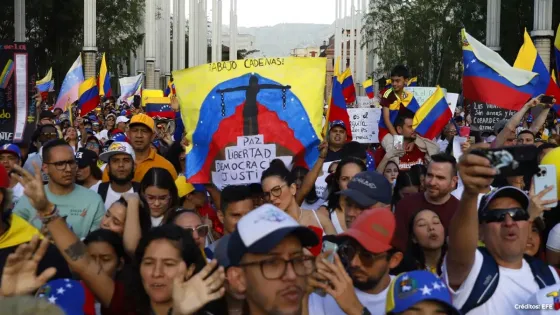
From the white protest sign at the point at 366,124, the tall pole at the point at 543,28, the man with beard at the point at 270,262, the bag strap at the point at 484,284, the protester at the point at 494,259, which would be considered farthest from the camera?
the tall pole at the point at 543,28

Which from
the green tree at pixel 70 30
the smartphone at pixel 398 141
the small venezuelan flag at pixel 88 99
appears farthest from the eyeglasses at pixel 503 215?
the green tree at pixel 70 30

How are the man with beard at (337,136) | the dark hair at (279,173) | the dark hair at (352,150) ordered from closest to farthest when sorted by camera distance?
1. the dark hair at (279,173)
2. the dark hair at (352,150)
3. the man with beard at (337,136)

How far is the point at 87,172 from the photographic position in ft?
25.6

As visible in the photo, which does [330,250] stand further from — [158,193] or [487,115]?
[487,115]

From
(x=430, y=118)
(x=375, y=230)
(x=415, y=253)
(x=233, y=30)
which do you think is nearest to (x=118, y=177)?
(x=415, y=253)

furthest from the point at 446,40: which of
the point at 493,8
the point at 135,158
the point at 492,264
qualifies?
the point at 492,264

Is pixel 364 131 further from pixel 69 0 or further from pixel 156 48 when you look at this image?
pixel 156 48

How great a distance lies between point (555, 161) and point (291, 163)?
200cm

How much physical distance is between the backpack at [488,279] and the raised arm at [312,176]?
9.71 ft

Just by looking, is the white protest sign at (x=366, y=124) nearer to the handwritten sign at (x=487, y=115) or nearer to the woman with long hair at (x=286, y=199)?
the handwritten sign at (x=487, y=115)

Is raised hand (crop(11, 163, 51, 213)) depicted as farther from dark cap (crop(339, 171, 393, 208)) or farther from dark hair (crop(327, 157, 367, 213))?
dark hair (crop(327, 157, 367, 213))

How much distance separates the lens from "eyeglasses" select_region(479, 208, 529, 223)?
14.0 feet

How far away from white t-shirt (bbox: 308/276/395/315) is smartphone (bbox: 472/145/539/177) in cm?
87

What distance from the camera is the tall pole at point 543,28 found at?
30.5 metres
